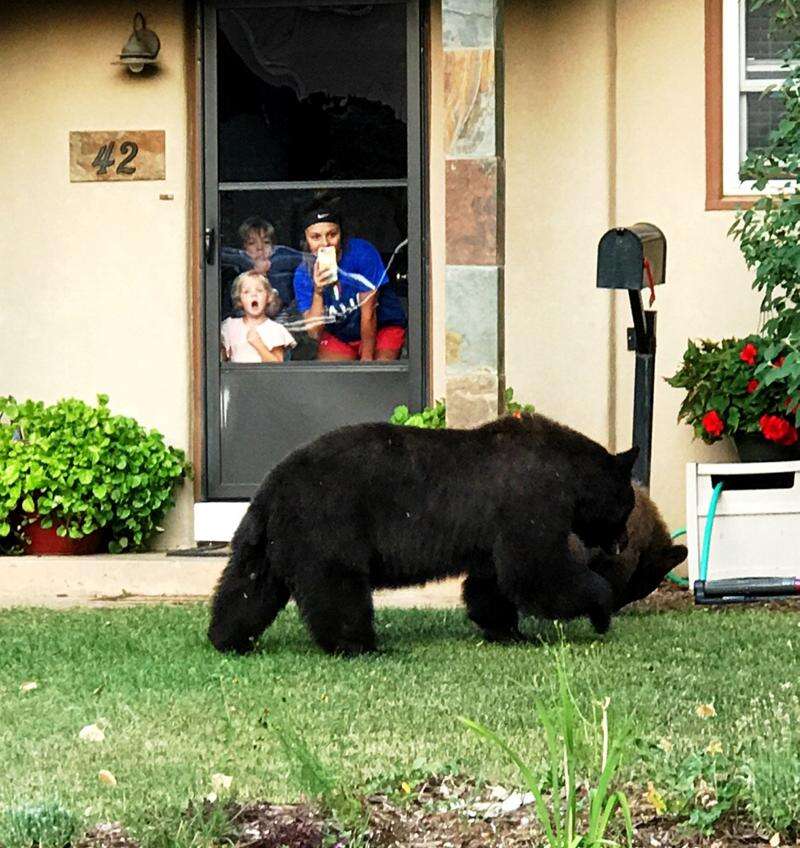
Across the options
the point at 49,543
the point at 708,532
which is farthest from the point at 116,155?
the point at 708,532

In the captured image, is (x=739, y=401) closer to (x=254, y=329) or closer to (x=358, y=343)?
(x=358, y=343)

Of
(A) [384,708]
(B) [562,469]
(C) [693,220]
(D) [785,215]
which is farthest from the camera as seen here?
(C) [693,220]

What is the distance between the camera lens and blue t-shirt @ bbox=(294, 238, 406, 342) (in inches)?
444

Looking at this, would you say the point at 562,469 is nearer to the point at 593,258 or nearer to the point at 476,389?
the point at 476,389

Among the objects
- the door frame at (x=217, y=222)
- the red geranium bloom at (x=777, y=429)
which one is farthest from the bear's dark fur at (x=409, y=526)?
the door frame at (x=217, y=222)

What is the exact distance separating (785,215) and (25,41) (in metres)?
4.76

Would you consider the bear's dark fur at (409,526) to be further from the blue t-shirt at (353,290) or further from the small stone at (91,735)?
the blue t-shirt at (353,290)

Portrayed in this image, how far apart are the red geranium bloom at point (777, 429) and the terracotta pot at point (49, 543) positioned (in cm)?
385

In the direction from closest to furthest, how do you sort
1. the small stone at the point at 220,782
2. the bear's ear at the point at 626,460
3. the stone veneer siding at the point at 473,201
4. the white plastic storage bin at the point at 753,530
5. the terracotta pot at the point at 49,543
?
the small stone at the point at 220,782 < the bear's ear at the point at 626,460 < the white plastic storage bin at the point at 753,530 < the stone veneer siding at the point at 473,201 < the terracotta pot at the point at 49,543

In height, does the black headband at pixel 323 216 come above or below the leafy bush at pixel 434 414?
above

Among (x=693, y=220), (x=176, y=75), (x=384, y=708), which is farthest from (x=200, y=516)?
(x=384, y=708)

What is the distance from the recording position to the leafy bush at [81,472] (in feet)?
34.4

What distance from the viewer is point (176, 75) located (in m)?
11.2

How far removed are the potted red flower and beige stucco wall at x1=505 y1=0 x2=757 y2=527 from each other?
1.49ft
